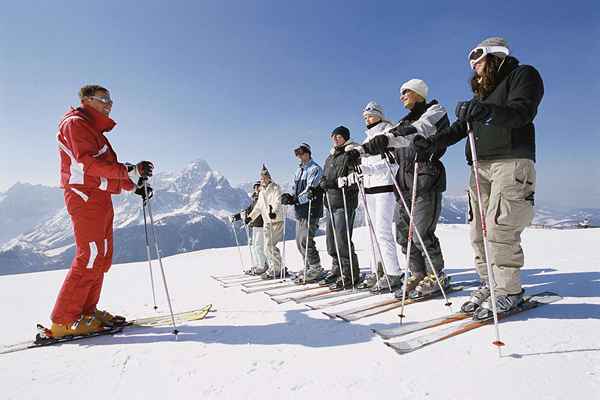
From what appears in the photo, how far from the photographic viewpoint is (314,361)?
2641 mm

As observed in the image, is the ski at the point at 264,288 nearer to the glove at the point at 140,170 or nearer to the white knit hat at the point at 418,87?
the glove at the point at 140,170

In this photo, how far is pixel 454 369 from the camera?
7.47 feet

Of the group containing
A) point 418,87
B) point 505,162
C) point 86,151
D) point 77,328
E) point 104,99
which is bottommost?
point 77,328

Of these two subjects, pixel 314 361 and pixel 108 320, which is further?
pixel 108 320

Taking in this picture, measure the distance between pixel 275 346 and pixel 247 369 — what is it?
53cm

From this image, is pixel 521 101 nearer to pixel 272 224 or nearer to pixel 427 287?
pixel 427 287

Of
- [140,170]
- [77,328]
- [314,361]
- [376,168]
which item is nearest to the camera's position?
[314,361]

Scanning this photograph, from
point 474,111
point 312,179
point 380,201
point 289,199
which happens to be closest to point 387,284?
point 380,201

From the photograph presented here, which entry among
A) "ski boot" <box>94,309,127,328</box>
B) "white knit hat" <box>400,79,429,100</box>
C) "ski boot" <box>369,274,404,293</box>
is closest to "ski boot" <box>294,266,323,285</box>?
"ski boot" <box>369,274,404,293</box>

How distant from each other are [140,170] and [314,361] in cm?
319

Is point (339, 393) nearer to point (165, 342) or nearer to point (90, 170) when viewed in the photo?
point (165, 342)

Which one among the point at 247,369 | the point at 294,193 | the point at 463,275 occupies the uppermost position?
the point at 294,193

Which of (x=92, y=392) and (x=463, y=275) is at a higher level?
(x=92, y=392)

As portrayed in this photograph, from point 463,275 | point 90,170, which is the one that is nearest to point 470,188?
point 463,275
